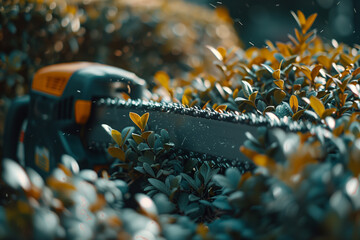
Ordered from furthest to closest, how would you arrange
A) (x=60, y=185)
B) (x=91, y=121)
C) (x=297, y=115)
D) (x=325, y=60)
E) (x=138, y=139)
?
(x=91, y=121) < (x=325, y=60) < (x=138, y=139) < (x=297, y=115) < (x=60, y=185)

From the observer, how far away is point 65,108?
1.87 metres

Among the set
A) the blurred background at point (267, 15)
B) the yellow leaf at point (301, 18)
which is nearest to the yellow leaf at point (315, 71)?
the yellow leaf at point (301, 18)

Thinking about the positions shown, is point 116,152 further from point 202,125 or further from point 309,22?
point 309,22

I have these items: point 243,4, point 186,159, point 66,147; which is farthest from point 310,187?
point 243,4

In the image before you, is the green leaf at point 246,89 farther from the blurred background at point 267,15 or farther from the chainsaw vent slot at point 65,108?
the blurred background at point 267,15

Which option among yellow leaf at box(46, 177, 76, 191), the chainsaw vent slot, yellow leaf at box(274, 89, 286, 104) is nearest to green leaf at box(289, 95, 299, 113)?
yellow leaf at box(274, 89, 286, 104)

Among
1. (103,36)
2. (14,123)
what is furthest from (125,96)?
(103,36)

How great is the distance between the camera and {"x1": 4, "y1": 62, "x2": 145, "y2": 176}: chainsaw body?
70.3 inches

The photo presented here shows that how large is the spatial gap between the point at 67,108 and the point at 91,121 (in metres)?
0.17

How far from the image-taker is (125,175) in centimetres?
140

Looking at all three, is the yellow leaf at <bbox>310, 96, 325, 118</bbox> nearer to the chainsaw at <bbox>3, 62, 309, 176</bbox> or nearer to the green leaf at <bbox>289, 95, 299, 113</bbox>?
the green leaf at <bbox>289, 95, 299, 113</bbox>

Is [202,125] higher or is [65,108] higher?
[202,125]

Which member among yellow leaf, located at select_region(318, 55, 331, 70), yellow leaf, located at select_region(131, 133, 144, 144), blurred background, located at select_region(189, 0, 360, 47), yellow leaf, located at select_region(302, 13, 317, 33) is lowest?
blurred background, located at select_region(189, 0, 360, 47)

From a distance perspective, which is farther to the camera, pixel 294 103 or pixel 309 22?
pixel 309 22
